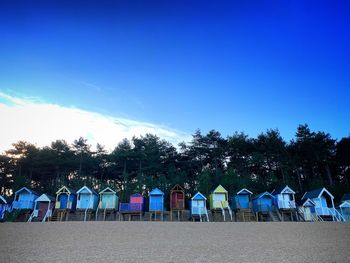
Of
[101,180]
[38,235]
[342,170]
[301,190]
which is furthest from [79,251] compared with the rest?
[342,170]

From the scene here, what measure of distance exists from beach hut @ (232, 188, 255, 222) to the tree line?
25.0 feet

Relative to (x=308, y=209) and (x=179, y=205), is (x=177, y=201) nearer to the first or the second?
(x=179, y=205)

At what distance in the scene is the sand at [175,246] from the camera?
11438 mm

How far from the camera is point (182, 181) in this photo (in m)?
42.6

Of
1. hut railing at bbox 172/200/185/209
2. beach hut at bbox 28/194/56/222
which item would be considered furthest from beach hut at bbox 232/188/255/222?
beach hut at bbox 28/194/56/222

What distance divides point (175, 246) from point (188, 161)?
37753 millimetres

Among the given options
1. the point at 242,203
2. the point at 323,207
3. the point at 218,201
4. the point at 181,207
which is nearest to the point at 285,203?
the point at 323,207

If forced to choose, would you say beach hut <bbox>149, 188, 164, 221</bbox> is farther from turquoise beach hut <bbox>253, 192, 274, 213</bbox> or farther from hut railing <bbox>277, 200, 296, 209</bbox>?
hut railing <bbox>277, 200, 296, 209</bbox>

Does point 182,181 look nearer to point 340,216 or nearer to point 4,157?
point 340,216

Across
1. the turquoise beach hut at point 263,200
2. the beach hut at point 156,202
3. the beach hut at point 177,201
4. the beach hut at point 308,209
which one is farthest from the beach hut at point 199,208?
the beach hut at point 308,209

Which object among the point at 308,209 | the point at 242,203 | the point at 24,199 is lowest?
the point at 308,209

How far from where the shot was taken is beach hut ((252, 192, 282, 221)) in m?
31.0

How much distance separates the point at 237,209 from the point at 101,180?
31.6 meters

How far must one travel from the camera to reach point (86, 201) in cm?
3338
